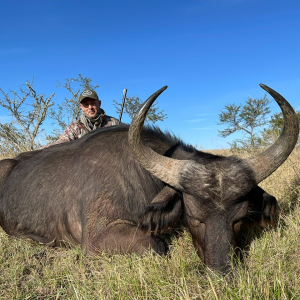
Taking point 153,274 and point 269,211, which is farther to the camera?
point 269,211

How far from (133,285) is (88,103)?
17.9ft

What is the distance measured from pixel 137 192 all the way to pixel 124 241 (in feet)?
2.06

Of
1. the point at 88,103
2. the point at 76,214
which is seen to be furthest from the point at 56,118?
the point at 76,214

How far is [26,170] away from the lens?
5.00m

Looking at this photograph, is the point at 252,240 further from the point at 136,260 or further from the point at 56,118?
the point at 56,118

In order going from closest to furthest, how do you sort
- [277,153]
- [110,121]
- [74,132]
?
1. [277,153]
2. [74,132]
3. [110,121]

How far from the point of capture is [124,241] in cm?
348

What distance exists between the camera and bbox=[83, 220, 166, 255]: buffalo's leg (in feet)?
11.4

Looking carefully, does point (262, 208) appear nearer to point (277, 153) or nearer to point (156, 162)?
point (277, 153)

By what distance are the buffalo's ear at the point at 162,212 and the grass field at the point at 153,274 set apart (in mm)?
339

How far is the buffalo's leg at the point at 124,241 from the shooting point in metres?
3.47

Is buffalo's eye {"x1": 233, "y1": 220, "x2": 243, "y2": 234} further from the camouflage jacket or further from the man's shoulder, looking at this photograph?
the man's shoulder

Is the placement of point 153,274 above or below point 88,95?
below

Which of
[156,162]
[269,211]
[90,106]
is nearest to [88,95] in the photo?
[90,106]
